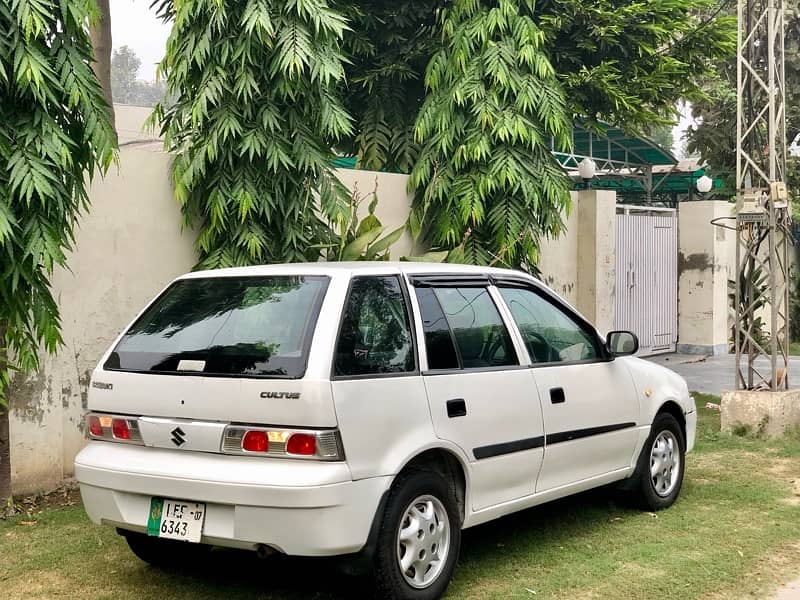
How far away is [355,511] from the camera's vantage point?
14.5 feet

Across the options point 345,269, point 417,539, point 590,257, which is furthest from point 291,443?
point 590,257

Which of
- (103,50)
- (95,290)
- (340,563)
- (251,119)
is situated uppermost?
(103,50)

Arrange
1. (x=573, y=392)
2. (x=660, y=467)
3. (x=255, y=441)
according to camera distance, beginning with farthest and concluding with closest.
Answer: (x=660, y=467), (x=573, y=392), (x=255, y=441)

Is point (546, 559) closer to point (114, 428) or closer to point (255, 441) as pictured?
point (255, 441)

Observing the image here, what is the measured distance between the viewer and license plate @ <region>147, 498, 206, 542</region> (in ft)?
14.9

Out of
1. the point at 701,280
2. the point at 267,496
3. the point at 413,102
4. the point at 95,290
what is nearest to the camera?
the point at 267,496

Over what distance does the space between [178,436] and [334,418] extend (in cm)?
77

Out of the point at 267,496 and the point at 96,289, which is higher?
the point at 96,289

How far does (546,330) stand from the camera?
6020 mm

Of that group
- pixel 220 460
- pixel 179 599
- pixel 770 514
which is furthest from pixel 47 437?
pixel 770 514

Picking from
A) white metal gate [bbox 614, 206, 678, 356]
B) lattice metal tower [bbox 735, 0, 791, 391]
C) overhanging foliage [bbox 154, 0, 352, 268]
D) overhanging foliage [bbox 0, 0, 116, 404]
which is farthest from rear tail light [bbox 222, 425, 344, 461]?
white metal gate [bbox 614, 206, 678, 356]

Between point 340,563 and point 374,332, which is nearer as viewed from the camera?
point 340,563

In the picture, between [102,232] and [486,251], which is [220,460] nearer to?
[102,232]

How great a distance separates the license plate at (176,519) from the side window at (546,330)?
211cm
